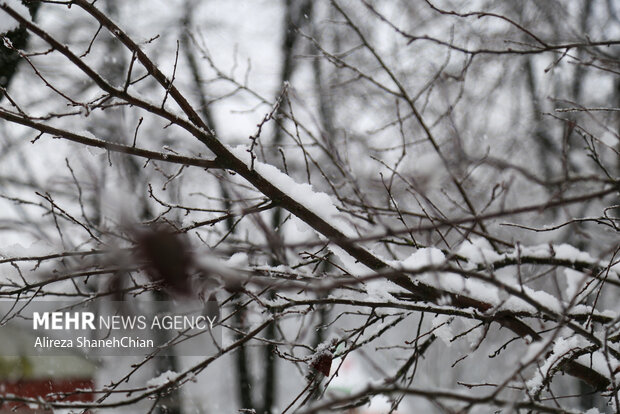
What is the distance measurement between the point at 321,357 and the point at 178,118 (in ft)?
4.03

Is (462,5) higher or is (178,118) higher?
(462,5)

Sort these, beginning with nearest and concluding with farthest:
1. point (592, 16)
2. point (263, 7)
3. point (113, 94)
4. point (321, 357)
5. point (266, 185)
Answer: point (113, 94) → point (266, 185) → point (321, 357) → point (592, 16) → point (263, 7)

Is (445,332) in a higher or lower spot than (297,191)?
lower

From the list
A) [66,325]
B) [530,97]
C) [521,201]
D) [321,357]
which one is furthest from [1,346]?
[530,97]

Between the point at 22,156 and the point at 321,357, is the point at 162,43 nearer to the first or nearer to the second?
the point at 22,156

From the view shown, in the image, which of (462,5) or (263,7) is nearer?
(462,5)

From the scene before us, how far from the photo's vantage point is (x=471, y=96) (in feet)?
24.5

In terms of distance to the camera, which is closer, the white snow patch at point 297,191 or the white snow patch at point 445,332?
the white snow patch at point 297,191

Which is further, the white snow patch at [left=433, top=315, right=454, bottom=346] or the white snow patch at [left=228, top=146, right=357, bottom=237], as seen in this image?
the white snow patch at [left=433, top=315, right=454, bottom=346]

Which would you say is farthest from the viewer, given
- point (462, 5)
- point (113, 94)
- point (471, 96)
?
point (471, 96)

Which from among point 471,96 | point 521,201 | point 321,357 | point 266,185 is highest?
point 471,96

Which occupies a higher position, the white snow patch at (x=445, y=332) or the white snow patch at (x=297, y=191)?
the white snow patch at (x=297, y=191)

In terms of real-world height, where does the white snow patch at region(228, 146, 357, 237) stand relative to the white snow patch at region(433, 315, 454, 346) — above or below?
above

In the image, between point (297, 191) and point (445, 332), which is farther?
point (445, 332)
